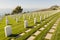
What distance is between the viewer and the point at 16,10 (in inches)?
2694

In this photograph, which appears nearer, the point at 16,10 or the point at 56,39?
the point at 56,39

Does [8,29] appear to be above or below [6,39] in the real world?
above

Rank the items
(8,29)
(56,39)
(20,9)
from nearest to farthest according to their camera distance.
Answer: (56,39)
(8,29)
(20,9)

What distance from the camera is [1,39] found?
8.21 metres

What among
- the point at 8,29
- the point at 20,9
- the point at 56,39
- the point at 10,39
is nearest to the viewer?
the point at 56,39

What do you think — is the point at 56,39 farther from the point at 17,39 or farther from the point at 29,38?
the point at 17,39

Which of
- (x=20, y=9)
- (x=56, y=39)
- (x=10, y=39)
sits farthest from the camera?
(x=20, y=9)

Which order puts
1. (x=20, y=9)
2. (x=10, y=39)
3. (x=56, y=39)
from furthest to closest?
(x=20, y=9) < (x=10, y=39) < (x=56, y=39)

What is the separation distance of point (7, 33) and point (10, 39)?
2.89 ft

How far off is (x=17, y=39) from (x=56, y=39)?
2.48 meters

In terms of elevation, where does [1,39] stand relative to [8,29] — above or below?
below

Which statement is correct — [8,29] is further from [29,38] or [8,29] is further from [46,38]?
[46,38]

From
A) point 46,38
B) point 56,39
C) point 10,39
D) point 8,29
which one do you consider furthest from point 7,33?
point 56,39

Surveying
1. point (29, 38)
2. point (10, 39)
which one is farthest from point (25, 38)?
point (10, 39)
